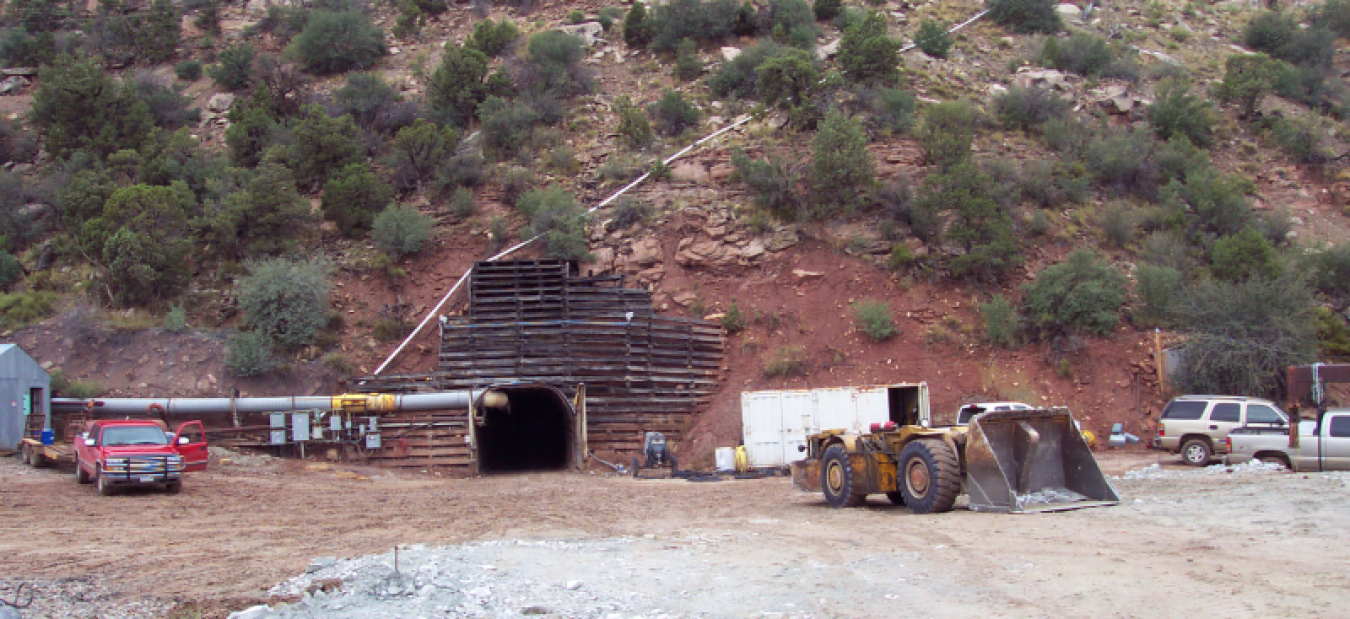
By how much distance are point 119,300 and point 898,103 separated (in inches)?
1219

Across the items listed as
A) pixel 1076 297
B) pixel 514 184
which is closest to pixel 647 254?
pixel 514 184

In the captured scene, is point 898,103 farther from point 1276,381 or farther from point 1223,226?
point 1276,381

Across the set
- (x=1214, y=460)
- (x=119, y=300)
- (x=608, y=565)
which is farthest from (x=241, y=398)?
(x=1214, y=460)

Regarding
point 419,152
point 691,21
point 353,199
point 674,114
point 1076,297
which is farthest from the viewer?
point 691,21

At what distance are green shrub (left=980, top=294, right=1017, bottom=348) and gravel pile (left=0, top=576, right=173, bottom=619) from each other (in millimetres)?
26068

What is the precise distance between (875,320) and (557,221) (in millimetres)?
12281

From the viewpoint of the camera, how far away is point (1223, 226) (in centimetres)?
3534

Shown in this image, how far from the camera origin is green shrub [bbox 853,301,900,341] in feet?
101

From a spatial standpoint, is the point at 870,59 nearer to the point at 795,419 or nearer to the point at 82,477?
the point at 795,419

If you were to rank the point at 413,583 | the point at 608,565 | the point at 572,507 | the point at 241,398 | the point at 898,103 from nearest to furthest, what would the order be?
the point at 413,583 → the point at 608,565 → the point at 572,507 → the point at 241,398 → the point at 898,103

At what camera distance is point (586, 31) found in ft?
162

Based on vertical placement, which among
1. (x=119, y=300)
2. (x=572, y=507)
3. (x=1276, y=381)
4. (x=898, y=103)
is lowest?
(x=572, y=507)

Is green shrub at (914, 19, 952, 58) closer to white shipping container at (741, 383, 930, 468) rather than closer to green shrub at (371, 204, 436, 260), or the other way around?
white shipping container at (741, 383, 930, 468)

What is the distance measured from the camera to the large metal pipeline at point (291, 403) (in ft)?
87.3
